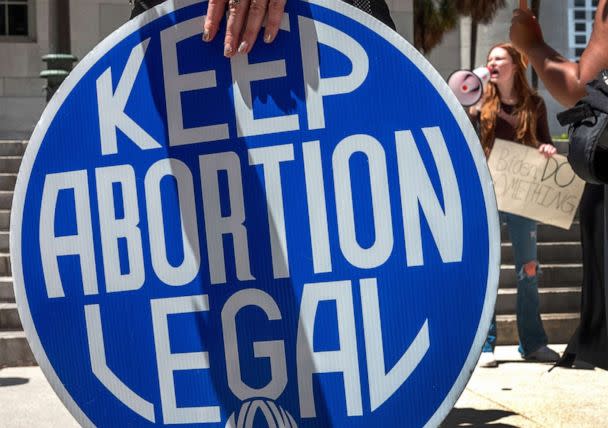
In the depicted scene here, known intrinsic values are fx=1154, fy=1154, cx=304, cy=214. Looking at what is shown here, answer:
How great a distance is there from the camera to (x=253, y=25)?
195 cm

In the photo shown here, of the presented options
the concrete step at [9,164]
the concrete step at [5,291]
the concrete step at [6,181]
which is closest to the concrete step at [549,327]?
the concrete step at [5,291]

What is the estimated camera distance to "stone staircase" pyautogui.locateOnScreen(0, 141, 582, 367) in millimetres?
6762

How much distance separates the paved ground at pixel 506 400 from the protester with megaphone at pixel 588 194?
206cm

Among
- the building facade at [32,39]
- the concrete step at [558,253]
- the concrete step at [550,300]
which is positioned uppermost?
the building facade at [32,39]

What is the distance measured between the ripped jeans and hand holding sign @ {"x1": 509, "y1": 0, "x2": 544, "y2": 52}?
4.21m

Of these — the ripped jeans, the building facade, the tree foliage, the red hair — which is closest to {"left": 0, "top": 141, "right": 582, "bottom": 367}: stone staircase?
the ripped jeans

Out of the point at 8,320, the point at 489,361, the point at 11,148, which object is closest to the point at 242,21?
the point at 489,361

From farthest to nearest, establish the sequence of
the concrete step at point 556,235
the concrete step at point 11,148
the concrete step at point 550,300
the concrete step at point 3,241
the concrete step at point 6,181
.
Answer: the concrete step at point 11,148
the concrete step at point 6,181
the concrete step at point 556,235
the concrete step at point 3,241
the concrete step at point 550,300

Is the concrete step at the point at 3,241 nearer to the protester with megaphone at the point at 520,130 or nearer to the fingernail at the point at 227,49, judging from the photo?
the protester with megaphone at the point at 520,130

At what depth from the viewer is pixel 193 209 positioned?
6.56ft

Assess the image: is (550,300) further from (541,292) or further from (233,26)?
(233,26)

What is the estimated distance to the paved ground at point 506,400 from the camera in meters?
4.80

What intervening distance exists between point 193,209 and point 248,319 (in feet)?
0.70

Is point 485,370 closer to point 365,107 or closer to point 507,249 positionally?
Result: point 507,249
